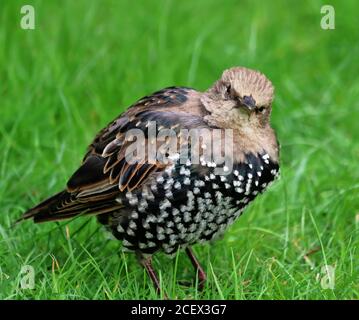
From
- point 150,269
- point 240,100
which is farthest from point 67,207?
point 240,100

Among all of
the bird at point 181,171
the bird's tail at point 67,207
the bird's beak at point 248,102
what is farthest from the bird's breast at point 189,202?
the bird's beak at point 248,102

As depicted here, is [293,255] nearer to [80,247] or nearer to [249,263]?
[249,263]

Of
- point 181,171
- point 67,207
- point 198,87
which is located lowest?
point 67,207

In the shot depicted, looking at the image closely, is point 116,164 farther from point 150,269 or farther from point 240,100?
point 240,100

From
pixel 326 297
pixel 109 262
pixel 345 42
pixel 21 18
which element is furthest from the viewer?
pixel 345 42

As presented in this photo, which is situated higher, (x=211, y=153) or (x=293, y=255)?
(x=211, y=153)

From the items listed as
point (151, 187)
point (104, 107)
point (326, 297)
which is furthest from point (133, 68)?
point (326, 297)
